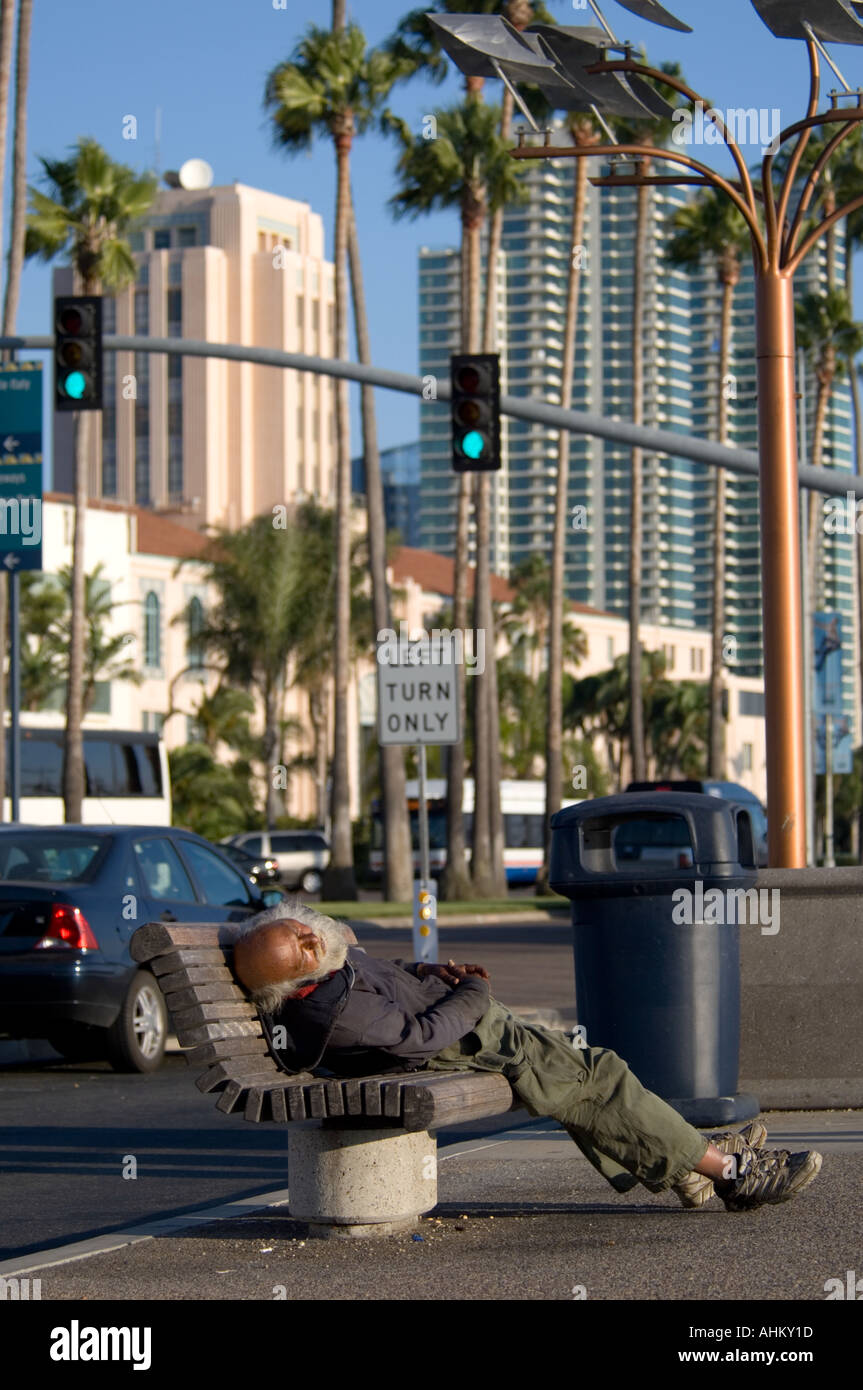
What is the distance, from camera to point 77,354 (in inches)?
643

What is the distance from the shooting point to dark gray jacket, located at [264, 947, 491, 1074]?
6.17 metres

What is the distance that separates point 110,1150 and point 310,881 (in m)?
49.1

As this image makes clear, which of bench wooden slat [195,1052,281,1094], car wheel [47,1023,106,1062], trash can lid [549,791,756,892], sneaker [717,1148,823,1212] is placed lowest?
car wheel [47,1023,106,1062]

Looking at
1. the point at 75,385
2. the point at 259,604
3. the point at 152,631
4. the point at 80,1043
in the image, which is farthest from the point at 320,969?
the point at 152,631

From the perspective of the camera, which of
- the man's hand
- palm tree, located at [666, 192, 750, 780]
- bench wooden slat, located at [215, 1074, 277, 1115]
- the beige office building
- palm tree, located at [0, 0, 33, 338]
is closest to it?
bench wooden slat, located at [215, 1074, 277, 1115]

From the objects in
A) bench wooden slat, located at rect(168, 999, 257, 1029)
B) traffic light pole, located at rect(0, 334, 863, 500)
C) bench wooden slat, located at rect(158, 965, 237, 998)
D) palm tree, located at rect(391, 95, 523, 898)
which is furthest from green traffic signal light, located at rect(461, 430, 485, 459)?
palm tree, located at rect(391, 95, 523, 898)

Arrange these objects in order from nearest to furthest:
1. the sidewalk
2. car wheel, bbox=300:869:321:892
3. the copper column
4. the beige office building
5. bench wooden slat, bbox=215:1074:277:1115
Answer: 1. the sidewalk
2. bench wooden slat, bbox=215:1074:277:1115
3. the copper column
4. car wheel, bbox=300:869:321:892
5. the beige office building

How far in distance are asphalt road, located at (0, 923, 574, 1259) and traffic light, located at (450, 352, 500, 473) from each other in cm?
518

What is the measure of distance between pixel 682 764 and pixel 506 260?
81.6 m

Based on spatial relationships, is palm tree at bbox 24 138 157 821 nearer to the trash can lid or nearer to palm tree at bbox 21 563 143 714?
palm tree at bbox 21 563 143 714

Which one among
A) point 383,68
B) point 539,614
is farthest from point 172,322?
point 383,68

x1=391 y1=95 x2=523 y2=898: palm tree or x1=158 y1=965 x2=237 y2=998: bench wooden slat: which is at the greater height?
x1=391 y1=95 x2=523 y2=898: palm tree
